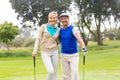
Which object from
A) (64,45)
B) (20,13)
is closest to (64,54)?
(64,45)

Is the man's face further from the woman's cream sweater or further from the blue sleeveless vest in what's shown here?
the woman's cream sweater

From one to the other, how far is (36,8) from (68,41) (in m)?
39.1

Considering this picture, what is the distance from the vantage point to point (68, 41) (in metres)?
8.06

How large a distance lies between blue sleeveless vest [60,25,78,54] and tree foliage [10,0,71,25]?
121 feet

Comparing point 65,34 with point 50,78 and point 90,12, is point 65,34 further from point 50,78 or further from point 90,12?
point 90,12

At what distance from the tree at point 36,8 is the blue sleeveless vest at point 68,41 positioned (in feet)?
121

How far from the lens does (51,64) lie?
26.6ft

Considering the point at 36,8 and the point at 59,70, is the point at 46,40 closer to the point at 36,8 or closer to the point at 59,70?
the point at 59,70

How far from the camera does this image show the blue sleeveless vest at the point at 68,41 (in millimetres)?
8047

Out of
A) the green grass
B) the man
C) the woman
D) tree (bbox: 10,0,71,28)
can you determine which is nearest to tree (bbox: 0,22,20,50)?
tree (bbox: 10,0,71,28)

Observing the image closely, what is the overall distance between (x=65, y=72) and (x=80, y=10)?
41.7m

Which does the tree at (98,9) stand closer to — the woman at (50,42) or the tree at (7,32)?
the tree at (7,32)

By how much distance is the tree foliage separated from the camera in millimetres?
45281

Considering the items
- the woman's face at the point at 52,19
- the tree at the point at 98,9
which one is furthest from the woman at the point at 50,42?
the tree at the point at 98,9
